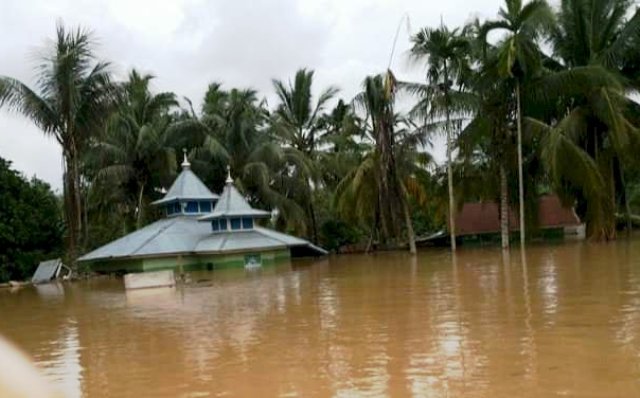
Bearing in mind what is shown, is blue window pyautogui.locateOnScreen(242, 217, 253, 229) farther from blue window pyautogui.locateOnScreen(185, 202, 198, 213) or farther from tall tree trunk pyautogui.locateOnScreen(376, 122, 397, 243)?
tall tree trunk pyautogui.locateOnScreen(376, 122, 397, 243)

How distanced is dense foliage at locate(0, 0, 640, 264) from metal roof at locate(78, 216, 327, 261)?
176 centimetres

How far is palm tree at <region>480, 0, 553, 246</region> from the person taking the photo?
22.5m

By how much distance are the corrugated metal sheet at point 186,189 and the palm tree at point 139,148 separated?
185 centimetres

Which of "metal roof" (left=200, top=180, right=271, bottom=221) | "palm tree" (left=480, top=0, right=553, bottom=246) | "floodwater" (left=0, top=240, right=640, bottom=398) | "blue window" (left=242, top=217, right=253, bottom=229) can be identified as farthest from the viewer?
"blue window" (left=242, top=217, right=253, bottom=229)

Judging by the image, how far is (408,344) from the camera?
729cm

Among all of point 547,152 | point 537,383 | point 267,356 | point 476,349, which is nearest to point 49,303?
point 267,356

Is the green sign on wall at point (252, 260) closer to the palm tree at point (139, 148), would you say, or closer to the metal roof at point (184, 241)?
the metal roof at point (184, 241)

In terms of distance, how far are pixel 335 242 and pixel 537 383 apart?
2973 cm

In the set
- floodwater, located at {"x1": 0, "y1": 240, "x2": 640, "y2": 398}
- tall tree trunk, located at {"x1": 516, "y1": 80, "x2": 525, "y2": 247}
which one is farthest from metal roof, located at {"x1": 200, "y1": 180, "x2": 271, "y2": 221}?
floodwater, located at {"x1": 0, "y1": 240, "x2": 640, "y2": 398}

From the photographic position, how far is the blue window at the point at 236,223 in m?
26.2

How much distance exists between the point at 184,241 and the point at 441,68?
36.4 ft

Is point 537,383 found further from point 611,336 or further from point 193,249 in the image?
point 193,249

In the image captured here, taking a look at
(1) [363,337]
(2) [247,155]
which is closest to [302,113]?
(2) [247,155]

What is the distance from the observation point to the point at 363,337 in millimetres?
7953
